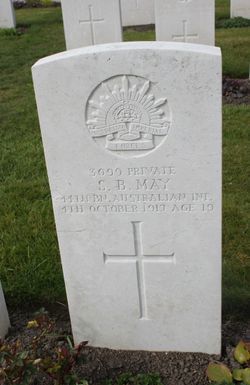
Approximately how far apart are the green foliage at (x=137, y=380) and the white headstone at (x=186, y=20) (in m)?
5.95

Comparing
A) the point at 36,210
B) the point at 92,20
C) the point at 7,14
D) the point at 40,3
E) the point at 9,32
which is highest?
the point at 92,20

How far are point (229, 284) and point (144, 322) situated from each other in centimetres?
72

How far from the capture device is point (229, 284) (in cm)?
312

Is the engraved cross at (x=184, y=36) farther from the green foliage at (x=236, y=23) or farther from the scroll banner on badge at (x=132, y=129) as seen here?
the scroll banner on badge at (x=132, y=129)

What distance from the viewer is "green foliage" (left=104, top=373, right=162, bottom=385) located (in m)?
2.50

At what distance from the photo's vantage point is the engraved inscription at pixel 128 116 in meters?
2.09

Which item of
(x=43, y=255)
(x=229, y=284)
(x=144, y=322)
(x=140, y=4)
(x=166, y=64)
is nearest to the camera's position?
(x=166, y=64)

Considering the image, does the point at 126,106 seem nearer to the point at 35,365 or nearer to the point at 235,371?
the point at 35,365

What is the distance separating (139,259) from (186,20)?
5.79 m

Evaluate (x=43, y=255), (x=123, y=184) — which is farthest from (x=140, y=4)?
(x=123, y=184)

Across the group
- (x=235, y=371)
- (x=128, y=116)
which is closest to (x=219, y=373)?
(x=235, y=371)

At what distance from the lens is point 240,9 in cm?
1146

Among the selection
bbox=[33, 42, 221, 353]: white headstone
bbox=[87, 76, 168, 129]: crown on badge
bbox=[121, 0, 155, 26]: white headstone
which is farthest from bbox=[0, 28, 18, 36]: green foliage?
bbox=[87, 76, 168, 129]: crown on badge

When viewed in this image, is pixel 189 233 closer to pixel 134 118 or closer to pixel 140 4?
pixel 134 118
